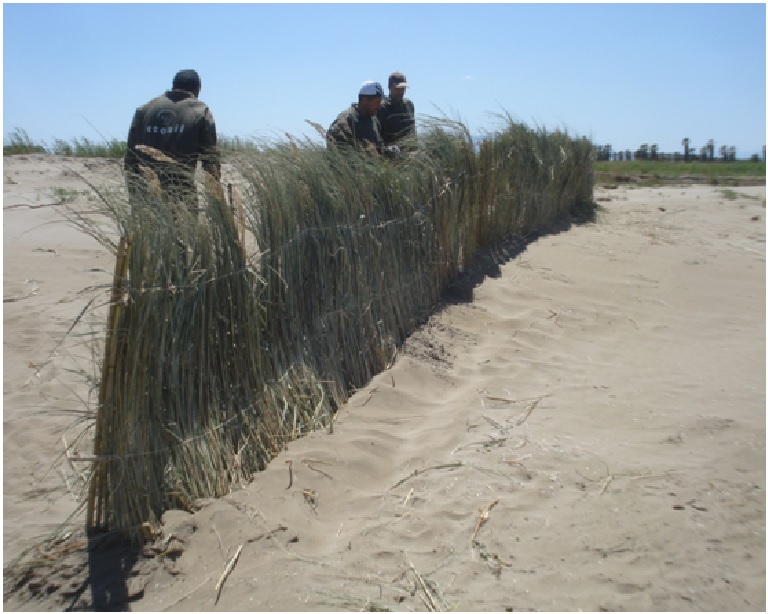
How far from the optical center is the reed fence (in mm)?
2963

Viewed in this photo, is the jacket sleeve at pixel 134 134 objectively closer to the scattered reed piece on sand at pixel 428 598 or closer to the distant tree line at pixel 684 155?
the scattered reed piece on sand at pixel 428 598

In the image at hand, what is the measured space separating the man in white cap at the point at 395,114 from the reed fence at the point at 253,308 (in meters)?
0.43

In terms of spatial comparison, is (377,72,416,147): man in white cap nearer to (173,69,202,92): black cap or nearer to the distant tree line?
(173,69,202,92): black cap

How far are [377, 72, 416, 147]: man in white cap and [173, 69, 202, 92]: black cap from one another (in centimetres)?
183

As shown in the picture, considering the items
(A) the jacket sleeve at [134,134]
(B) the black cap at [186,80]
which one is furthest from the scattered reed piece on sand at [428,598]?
(B) the black cap at [186,80]

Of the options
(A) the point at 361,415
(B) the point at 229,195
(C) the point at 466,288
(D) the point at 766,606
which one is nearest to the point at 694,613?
(D) the point at 766,606

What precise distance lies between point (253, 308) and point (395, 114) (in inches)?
124

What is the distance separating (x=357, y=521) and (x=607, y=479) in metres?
1.05

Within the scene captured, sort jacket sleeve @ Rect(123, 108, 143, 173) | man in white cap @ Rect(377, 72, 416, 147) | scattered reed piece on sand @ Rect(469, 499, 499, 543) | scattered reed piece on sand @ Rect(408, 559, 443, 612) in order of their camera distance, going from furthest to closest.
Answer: man in white cap @ Rect(377, 72, 416, 147)
jacket sleeve @ Rect(123, 108, 143, 173)
scattered reed piece on sand @ Rect(469, 499, 499, 543)
scattered reed piece on sand @ Rect(408, 559, 443, 612)

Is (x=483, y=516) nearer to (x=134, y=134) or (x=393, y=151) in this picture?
(x=134, y=134)

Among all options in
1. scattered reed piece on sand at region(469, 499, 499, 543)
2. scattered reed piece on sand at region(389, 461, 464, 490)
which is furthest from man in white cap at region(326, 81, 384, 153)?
scattered reed piece on sand at region(469, 499, 499, 543)

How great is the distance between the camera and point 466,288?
5.92m

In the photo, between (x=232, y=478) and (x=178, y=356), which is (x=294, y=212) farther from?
(x=232, y=478)

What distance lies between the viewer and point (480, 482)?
3217mm
